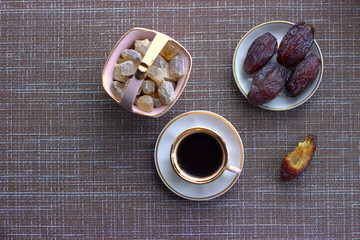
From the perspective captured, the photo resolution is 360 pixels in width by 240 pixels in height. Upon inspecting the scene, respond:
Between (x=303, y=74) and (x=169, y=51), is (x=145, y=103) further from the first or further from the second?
(x=303, y=74)

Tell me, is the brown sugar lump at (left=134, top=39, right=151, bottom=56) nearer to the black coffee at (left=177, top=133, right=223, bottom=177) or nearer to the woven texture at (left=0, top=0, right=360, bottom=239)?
the woven texture at (left=0, top=0, right=360, bottom=239)

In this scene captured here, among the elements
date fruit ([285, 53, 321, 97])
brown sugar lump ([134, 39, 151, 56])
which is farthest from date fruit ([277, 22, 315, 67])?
brown sugar lump ([134, 39, 151, 56])

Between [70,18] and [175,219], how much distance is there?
63 cm

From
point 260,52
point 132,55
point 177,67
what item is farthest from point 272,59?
point 132,55

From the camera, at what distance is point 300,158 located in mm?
1004

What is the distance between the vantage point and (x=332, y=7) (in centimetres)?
103

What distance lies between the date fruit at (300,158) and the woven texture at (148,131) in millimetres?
30

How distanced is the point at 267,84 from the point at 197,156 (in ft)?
0.84

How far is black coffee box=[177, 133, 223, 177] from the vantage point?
96 centimetres

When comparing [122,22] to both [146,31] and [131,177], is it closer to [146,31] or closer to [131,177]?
[146,31]

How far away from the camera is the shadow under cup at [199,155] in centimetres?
96

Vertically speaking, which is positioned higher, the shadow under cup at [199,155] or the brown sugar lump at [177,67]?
the brown sugar lump at [177,67]

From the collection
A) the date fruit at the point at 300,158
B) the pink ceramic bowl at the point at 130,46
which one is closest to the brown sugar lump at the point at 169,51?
the pink ceramic bowl at the point at 130,46

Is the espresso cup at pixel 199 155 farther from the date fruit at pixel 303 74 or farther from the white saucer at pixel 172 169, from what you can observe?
the date fruit at pixel 303 74
